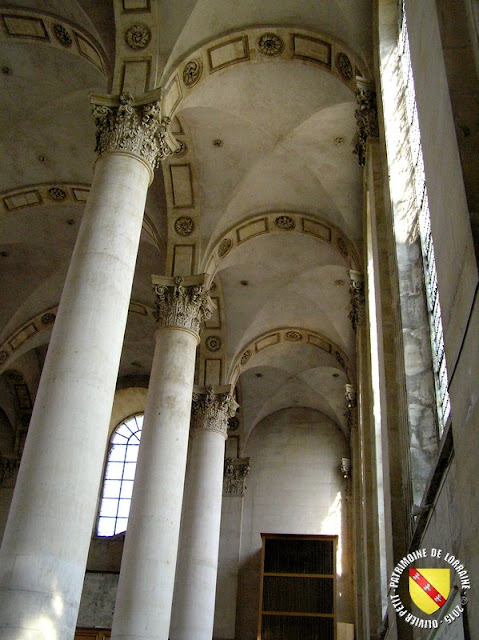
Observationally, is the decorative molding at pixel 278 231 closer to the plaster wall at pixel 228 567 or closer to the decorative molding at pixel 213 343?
the decorative molding at pixel 213 343

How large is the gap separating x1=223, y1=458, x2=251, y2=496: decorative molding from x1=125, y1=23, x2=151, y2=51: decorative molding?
12.9 meters

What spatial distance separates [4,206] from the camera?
1486 cm

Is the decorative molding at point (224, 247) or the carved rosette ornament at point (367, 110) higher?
the decorative molding at point (224, 247)

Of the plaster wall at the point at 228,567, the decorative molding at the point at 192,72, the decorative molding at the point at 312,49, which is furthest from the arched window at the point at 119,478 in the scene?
the decorative molding at the point at 312,49

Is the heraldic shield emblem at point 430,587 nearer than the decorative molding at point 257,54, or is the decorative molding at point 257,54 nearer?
the heraldic shield emblem at point 430,587

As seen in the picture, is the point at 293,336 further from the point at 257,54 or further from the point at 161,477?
the point at 161,477

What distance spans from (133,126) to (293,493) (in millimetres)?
13471

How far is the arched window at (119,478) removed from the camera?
66.2 feet

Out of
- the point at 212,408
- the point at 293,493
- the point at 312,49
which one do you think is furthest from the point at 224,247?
the point at 293,493

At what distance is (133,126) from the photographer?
31.0ft

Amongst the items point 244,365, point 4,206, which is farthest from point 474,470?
point 244,365

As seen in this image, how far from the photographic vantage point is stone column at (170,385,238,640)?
1261cm

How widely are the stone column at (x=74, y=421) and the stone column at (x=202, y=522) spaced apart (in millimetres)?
6599

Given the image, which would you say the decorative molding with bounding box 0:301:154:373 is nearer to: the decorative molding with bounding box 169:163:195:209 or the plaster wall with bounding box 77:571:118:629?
the decorative molding with bounding box 169:163:195:209
